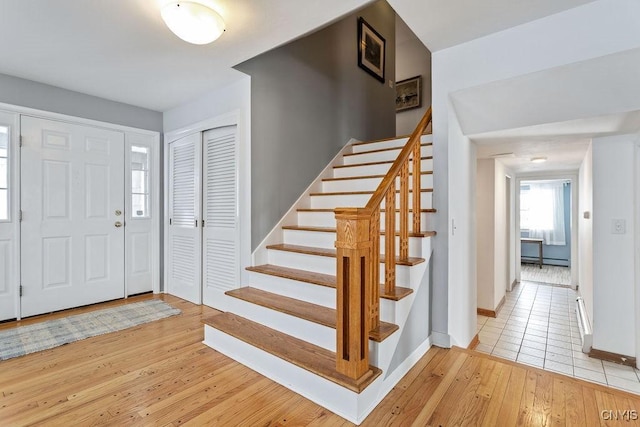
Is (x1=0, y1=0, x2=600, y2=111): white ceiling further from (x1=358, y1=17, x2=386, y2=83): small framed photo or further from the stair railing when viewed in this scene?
(x1=358, y1=17, x2=386, y2=83): small framed photo

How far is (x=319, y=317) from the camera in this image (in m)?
2.01

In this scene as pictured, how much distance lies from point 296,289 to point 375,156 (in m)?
1.95

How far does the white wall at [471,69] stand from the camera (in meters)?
1.77

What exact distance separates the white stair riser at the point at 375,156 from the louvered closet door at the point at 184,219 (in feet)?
5.79

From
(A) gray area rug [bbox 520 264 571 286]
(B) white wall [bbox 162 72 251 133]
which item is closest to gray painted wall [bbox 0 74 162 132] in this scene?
(B) white wall [bbox 162 72 251 133]

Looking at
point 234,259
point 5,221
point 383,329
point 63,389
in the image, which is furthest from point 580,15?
point 5,221

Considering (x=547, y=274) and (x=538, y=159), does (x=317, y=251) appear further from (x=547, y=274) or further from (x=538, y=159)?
(x=547, y=274)

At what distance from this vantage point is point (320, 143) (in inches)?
143

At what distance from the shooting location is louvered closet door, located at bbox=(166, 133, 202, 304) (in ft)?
11.1

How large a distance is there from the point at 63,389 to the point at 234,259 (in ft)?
4.88

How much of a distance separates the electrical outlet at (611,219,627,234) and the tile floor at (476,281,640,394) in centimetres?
111

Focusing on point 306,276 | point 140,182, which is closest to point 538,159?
point 306,276

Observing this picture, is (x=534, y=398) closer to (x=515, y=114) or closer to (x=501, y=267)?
(x=515, y=114)

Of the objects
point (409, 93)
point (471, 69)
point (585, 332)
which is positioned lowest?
point (585, 332)
